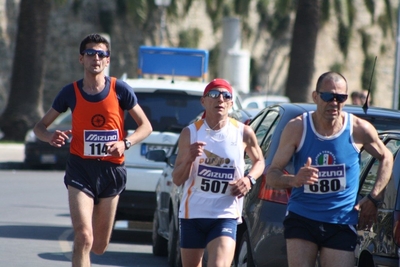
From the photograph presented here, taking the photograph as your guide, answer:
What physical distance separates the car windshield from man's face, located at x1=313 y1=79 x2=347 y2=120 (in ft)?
19.4

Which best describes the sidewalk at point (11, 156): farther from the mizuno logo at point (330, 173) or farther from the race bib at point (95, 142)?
the mizuno logo at point (330, 173)

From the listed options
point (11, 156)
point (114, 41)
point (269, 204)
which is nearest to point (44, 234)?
point (269, 204)

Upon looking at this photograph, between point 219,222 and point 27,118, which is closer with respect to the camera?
point 219,222

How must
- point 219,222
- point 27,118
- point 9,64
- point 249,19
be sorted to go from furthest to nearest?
1. point 249,19
2. point 9,64
3. point 27,118
4. point 219,222

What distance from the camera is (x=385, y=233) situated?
5.75 meters

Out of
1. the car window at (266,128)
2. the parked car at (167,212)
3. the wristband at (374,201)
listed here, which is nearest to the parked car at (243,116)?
the parked car at (167,212)

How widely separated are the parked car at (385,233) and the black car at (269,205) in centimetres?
72

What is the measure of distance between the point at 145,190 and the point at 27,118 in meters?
16.1

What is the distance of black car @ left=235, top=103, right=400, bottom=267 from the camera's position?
267 inches

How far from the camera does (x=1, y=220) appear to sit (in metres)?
13.3

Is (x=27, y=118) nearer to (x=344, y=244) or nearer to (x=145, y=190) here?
(x=145, y=190)

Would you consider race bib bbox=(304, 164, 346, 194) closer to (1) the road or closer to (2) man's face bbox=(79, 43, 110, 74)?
(2) man's face bbox=(79, 43, 110, 74)

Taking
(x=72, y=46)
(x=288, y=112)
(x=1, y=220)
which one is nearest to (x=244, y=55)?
(x=72, y=46)

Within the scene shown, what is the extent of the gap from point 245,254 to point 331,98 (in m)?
1.93
